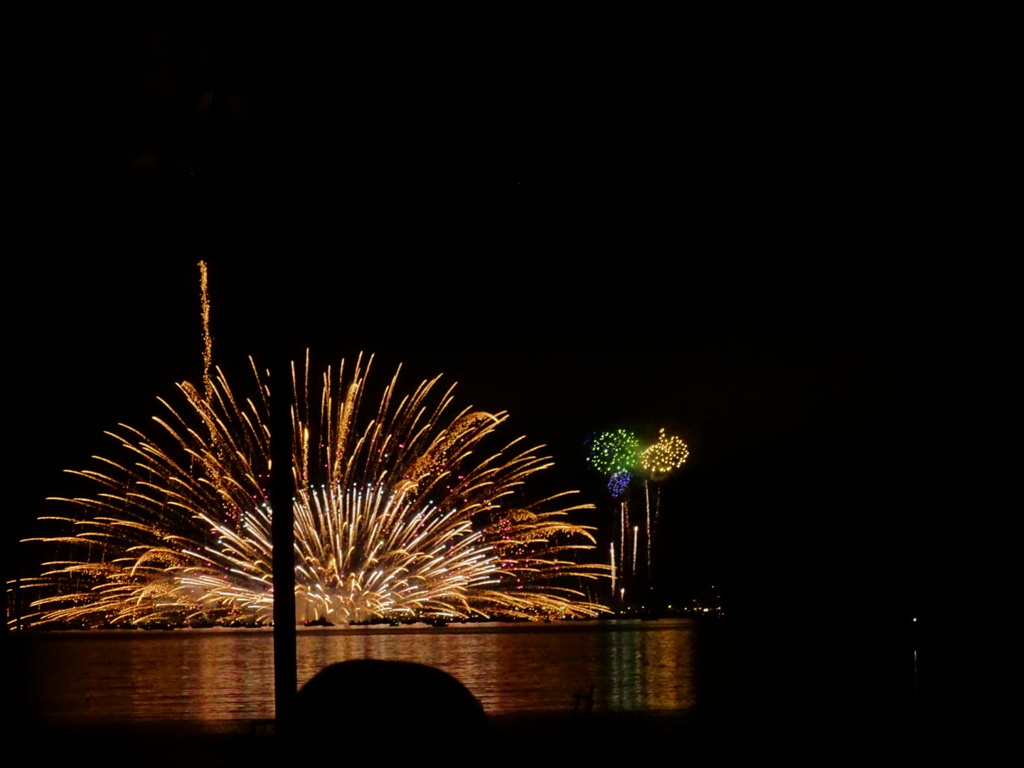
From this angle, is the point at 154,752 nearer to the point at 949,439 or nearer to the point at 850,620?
the point at 850,620

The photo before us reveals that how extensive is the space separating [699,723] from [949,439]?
1994 inches

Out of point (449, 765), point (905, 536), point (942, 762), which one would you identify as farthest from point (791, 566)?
point (449, 765)

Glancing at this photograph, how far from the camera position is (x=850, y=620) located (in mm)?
52500

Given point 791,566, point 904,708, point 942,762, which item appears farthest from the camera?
point 791,566

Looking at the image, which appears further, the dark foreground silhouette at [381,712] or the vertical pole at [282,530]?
the vertical pole at [282,530]

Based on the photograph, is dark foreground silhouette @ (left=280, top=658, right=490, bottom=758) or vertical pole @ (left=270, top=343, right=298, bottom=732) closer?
dark foreground silhouette @ (left=280, top=658, right=490, bottom=758)

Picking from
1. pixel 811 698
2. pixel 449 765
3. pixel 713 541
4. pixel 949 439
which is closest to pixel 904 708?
pixel 811 698

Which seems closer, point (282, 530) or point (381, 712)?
point (381, 712)

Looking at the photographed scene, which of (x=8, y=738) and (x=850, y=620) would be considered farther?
(x=850, y=620)

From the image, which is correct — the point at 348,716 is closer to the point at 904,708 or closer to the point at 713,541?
the point at 904,708

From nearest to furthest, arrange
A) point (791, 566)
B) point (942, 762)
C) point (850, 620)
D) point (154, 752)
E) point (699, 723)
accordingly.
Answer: point (942, 762) → point (154, 752) → point (699, 723) → point (850, 620) → point (791, 566)

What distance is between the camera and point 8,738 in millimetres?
10938

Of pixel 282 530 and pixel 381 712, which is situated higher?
pixel 282 530

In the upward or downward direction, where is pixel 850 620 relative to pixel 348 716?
downward
